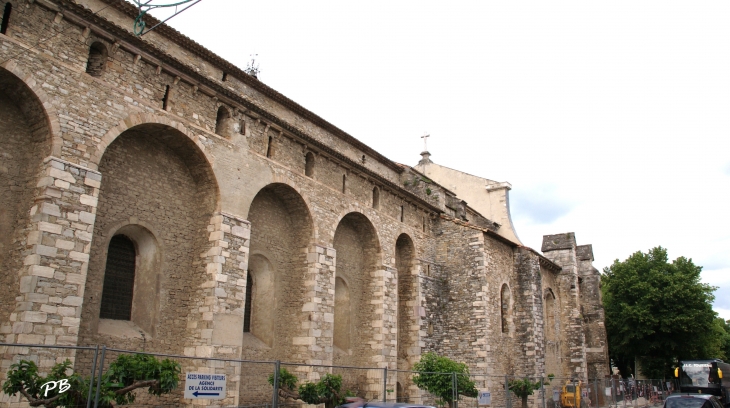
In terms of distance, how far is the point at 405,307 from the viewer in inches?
882

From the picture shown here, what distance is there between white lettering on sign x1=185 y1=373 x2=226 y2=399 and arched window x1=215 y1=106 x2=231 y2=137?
6925mm

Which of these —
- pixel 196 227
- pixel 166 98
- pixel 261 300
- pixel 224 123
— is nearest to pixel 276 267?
pixel 261 300

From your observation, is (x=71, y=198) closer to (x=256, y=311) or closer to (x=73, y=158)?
(x=73, y=158)

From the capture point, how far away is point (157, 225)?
1357 cm

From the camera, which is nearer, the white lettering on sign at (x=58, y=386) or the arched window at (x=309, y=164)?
the white lettering on sign at (x=58, y=386)

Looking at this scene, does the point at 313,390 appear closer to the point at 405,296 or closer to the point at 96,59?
the point at 96,59

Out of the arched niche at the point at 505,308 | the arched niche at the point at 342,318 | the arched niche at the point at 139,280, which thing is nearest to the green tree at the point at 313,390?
the arched niche at the point at 139,280

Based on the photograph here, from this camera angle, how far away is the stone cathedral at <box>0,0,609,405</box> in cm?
1066

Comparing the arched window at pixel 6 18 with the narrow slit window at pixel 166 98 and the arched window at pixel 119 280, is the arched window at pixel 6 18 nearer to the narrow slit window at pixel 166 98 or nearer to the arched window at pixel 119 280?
the narrow slit window at pixel 166 98

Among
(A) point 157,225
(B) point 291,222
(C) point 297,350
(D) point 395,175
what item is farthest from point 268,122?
(D) point 395,175

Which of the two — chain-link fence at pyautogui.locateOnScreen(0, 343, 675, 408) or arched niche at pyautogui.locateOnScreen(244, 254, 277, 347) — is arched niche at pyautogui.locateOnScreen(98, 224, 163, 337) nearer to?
chain-link fence at pyautogui.locateOnScreen(0, 343, 675, 408)

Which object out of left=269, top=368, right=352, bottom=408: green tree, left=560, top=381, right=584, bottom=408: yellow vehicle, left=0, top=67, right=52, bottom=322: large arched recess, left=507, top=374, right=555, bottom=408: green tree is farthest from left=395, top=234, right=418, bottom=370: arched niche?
left=0, top=67, right=52, bottom=322: large arched recess

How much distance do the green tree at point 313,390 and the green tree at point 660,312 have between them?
28.0 m

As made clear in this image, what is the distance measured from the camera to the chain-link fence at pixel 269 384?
9.59m
